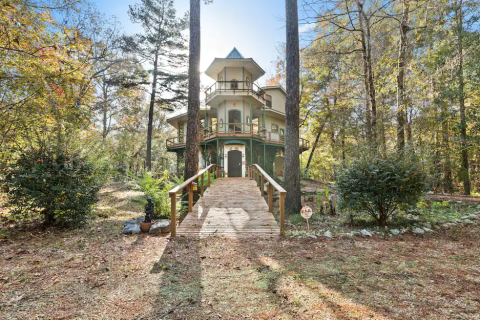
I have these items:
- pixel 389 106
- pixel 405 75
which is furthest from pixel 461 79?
pixel 389 106

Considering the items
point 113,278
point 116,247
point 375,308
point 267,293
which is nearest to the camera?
point 375,308

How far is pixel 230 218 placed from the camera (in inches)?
221

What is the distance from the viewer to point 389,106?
36.4ft

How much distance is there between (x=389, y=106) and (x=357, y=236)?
936cm

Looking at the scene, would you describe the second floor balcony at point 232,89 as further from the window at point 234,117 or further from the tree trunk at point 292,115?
the tree trunk at point 292,115

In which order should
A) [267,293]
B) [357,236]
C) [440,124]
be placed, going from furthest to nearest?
1. [440,124]
2. [357,236]
3. [267,293]

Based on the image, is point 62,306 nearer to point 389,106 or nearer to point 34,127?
point 34,127

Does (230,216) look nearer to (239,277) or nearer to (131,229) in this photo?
(131,229)

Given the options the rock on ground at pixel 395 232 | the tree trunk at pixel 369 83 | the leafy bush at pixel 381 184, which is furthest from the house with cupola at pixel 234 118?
the rock on ground at pixel 395 232

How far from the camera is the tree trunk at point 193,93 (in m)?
7.58

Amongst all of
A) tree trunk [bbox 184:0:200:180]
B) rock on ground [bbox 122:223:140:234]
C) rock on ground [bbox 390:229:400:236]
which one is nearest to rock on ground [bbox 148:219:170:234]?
rock on ground [bbox 122:223:140:234]

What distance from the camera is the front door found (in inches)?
669

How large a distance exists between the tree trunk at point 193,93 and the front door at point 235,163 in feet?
30.5

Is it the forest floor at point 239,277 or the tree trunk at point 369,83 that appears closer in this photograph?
the forest floor at point 239,277
